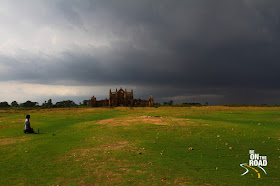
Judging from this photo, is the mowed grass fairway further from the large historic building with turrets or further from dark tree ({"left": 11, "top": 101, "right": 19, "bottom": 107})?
dark tree ({"left": 11, "top": 101, "right": 19, "bottom": 107})

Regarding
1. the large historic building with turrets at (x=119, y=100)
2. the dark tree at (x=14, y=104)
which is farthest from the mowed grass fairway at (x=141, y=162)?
the dark tree at (x=14, y=104)

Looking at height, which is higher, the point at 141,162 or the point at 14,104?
the point at 14,104

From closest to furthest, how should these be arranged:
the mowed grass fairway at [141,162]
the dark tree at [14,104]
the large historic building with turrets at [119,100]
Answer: the mowed grass fairway at [141,162] → the large historic building with turrets at [119,100] → the dark tree at [14,104]

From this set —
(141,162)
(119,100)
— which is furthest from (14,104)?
(141,162)

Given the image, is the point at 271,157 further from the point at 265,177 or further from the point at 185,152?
the point at 185,152

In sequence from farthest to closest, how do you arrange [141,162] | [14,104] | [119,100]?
[14,104]
[119,100]
[141,162]

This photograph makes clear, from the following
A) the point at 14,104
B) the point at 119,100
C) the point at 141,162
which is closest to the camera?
the point at 141,162

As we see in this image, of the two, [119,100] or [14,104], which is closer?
[119,100]

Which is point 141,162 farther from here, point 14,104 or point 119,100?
point 14,104

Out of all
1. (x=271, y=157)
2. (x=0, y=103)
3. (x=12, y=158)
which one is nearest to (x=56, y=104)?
(x=0, y=103)

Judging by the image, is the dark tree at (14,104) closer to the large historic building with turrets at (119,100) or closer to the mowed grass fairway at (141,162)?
the large historic building with turrets at (119,100)

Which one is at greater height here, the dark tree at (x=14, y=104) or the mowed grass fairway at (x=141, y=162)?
the dark tree at (x=14, y=104)

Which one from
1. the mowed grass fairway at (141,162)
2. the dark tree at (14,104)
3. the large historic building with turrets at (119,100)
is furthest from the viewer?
the dark tree at (14,104)

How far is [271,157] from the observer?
9797 mm
